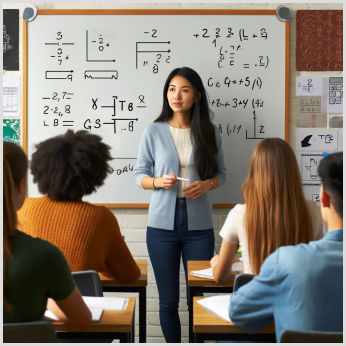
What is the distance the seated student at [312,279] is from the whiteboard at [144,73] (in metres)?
2.09

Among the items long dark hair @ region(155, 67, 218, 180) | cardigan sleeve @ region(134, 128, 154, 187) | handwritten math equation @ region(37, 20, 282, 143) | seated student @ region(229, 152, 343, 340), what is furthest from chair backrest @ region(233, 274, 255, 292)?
handwritten math equation @ region(37, 20, 282, 143)

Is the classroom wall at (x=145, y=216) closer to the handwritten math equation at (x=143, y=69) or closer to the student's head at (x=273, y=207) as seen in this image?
the handwritten math equation at (x=143, y=69)

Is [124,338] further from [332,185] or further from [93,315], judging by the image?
[332,185]

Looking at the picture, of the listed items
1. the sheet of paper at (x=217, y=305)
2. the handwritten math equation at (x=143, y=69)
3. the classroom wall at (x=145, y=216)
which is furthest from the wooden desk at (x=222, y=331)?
the handwritten math equation at (x=143, y=69)

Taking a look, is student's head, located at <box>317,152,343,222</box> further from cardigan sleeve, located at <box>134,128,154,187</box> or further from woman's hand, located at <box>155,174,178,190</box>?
cardigan sleeve, located at <box>134,128,154,187</box>

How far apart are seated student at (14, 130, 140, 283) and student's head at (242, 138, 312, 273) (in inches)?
20.7

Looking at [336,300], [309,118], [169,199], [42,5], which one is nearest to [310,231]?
[336,300]

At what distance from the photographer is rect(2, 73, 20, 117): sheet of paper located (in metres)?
3.47

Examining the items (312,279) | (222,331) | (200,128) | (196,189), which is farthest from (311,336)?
(200,128)

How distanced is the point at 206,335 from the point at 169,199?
4.76 feet

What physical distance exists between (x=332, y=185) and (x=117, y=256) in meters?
0.94

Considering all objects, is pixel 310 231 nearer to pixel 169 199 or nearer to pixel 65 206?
pixel 65 206

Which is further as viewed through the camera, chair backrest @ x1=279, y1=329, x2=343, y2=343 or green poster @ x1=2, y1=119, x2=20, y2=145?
green poster @ x1=2, y1=119, x2=20, y2=145

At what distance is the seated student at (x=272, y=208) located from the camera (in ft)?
5.58
